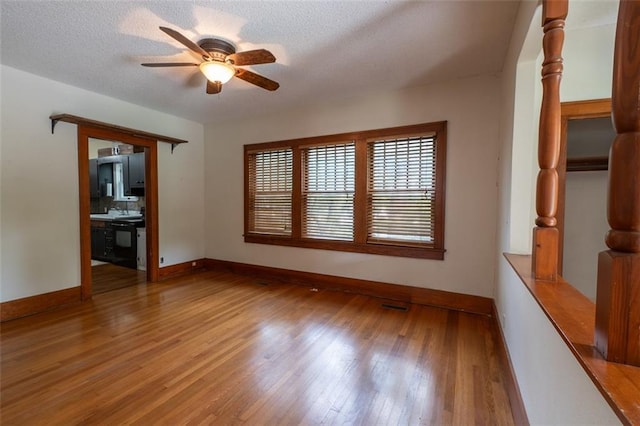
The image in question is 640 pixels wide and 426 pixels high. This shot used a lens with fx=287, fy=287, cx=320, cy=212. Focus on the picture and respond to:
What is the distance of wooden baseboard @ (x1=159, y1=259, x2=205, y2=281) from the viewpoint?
4637 mm

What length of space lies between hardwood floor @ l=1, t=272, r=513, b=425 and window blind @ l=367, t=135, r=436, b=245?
0.93 m

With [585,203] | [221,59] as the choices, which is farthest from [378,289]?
[221,59]

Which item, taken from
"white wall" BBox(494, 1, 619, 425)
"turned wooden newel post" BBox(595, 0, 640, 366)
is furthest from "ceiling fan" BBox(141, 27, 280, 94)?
"turned wooden newel post" BBox(595, 0, 640, 366)

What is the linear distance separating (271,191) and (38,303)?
3126 mm

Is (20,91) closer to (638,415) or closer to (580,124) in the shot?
(638,415)

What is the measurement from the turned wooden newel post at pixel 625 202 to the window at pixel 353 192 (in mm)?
2771

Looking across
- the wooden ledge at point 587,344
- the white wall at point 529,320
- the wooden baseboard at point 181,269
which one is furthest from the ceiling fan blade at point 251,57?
the wooden baseboard at point 181,269

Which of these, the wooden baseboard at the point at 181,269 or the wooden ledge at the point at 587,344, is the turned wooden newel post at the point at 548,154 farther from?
the wooden baseboard at the point at 181,269

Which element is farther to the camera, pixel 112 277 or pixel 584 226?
pixel 112 277

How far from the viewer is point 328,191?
416 cm

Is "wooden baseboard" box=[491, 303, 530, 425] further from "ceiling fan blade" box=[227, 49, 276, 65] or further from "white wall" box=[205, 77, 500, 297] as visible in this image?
"ceiling fan blade" box=[227, 49, 276, 65]

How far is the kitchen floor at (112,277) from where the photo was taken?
4164mm

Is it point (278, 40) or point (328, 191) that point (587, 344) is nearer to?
point (278, 40)

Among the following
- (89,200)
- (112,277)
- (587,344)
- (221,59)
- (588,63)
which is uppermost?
(221,59)
